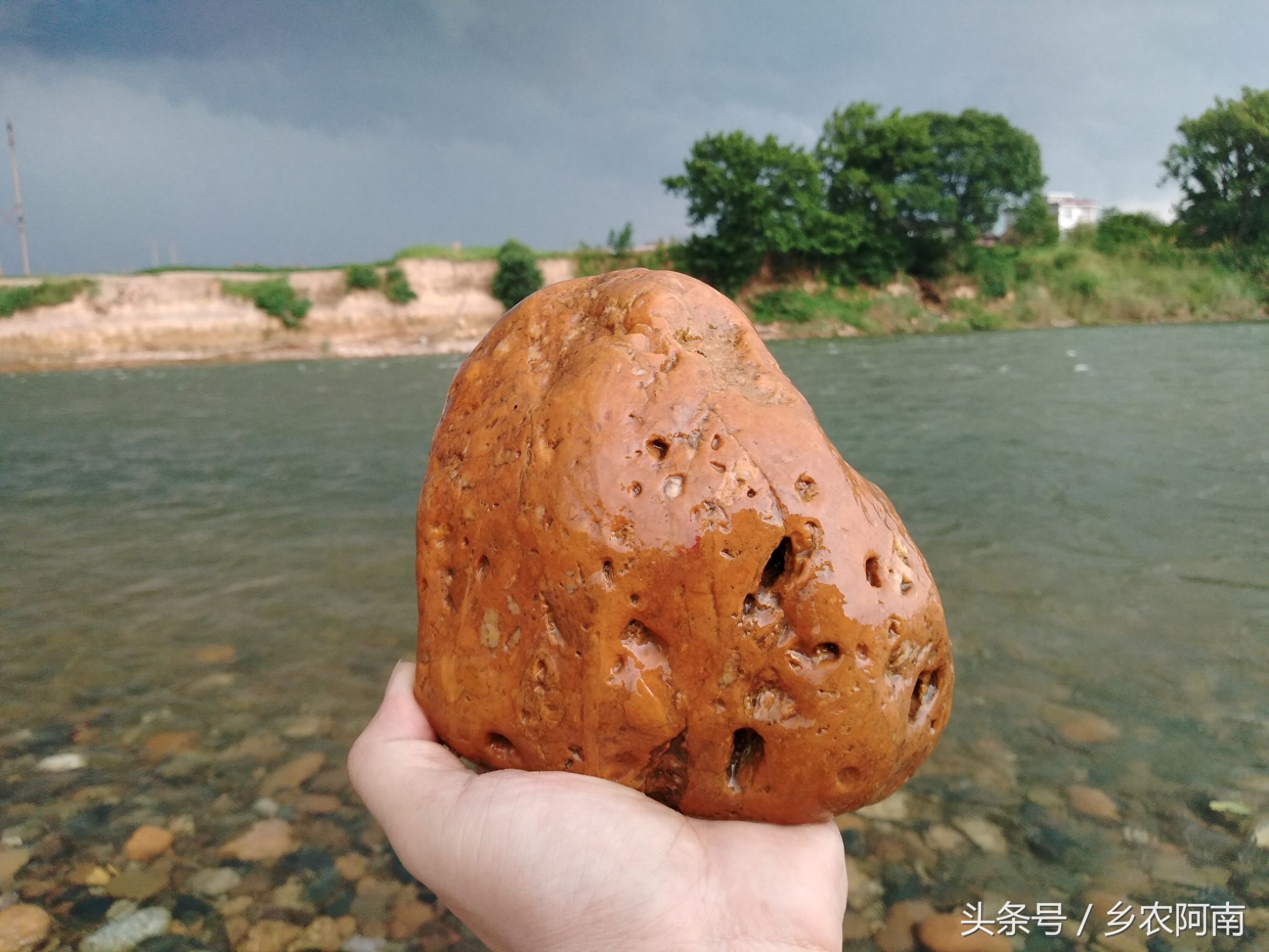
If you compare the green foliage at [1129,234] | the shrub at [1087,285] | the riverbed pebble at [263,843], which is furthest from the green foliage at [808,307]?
the riverbed pebble at [263,843]

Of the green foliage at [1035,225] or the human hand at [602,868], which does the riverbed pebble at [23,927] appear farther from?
the green foliage at [1035,225]

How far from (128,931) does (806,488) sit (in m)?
2.81

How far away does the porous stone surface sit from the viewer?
→ 2.01 metres

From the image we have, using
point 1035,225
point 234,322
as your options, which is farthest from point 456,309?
point 1035,225

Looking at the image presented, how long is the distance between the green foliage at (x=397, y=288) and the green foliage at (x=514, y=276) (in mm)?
3734

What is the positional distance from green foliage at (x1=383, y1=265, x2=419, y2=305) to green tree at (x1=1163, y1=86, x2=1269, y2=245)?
43834 millimetres

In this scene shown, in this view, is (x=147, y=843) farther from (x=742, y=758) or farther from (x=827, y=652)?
(x=827, y=652)

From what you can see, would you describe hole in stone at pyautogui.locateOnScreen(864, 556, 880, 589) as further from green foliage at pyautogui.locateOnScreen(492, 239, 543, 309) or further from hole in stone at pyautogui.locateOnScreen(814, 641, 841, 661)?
green foliage at pyautogui.locateOnScreen(492, 239, 543, 309)

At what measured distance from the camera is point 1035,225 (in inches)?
1804

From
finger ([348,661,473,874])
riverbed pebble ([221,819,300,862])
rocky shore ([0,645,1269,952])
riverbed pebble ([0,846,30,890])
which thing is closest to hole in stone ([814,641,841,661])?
finger ([348,661,473,874])

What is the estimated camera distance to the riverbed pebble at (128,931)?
2.80 metres

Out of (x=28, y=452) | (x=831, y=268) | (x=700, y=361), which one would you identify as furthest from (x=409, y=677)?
(x=831, y=268)

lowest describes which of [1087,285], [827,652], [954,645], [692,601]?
[954,645]

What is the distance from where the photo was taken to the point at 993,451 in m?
9.82
